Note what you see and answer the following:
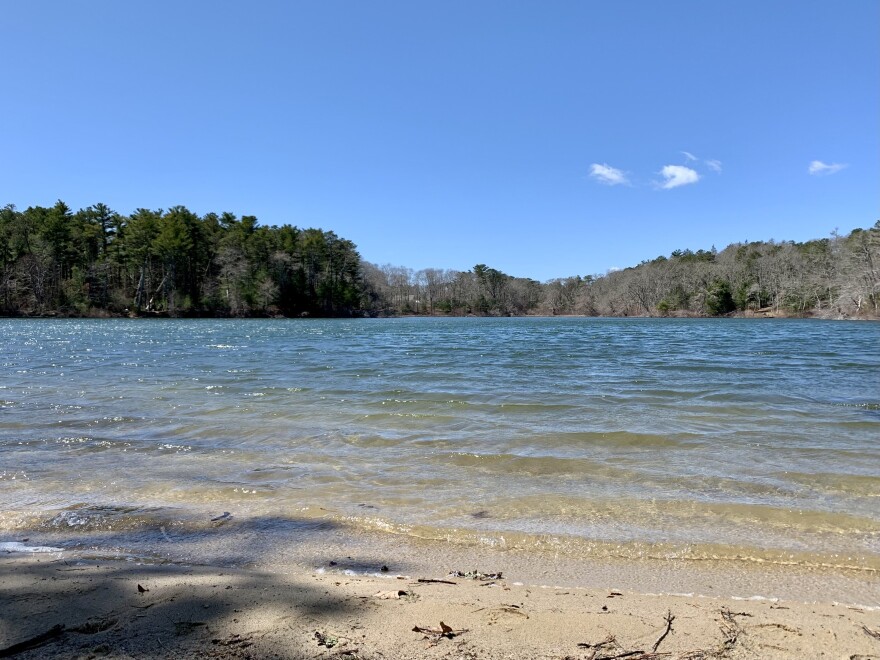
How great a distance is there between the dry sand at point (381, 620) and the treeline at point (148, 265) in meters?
77.7

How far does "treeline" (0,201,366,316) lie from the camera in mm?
67188

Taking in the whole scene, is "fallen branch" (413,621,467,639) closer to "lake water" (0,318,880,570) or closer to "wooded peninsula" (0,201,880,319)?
"lake water" (0,318,880,570)

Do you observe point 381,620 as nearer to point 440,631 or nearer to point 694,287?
point 440,631

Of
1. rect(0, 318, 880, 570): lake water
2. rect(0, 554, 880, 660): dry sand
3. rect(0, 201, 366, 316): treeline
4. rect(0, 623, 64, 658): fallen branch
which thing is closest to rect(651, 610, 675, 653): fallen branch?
rect(0, 554, 880, 660): dry sand

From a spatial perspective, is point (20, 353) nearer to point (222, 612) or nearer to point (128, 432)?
point (128, 432)

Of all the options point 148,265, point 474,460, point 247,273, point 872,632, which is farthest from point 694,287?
point 872,632

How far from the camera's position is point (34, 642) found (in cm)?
212

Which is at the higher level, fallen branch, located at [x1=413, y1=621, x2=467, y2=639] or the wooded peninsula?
the wooded peninsula

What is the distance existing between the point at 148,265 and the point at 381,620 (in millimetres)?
82210

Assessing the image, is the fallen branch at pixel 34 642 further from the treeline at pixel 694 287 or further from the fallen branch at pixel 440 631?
the treeline at pixel 694 287

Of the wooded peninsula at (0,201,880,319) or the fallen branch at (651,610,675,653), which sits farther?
the wooded peninsula at (0,201,880,319)

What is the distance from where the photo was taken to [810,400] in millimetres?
9969

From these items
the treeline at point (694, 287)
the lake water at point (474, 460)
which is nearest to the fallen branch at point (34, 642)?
the lake water at point (474, 460)

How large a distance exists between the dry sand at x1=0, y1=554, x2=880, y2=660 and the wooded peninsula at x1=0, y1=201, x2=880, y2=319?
244 ft
